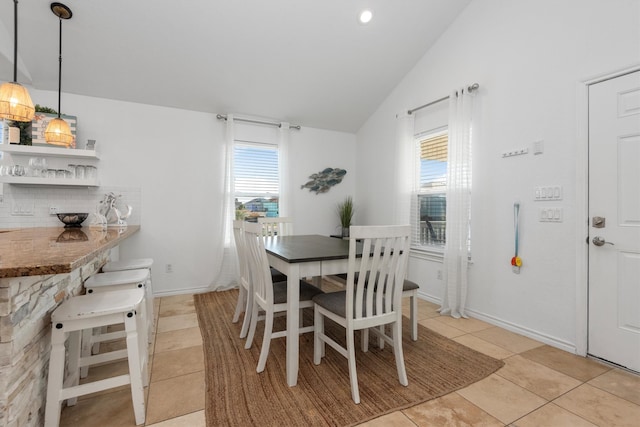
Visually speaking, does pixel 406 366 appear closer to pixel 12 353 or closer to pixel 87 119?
Answer: pixel 12 353

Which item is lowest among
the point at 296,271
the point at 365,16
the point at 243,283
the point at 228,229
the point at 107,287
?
the point at 243,283

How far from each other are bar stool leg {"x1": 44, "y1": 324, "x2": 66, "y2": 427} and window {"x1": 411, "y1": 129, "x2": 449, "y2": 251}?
332 centimetres

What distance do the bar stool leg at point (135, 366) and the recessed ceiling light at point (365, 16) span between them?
10.5ft

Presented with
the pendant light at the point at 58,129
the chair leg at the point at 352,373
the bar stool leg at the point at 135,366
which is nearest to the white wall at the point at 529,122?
the chair leg at the point at 352,373

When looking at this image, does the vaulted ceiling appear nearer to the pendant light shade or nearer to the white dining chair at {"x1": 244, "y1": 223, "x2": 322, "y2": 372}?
the pendant light shade

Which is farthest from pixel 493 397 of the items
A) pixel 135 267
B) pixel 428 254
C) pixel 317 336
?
pixel 135 267

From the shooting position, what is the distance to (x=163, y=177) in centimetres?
367

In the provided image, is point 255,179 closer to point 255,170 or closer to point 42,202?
point 255,170

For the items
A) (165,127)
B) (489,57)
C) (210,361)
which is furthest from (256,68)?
(210,361)

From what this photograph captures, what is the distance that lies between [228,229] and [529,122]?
3.44 metres

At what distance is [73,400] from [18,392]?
A: 0.61 meters

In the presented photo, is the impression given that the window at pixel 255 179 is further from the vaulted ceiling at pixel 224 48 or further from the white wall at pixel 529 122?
the white wall at pixel 529 122

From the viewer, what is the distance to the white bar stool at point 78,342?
1329 millimetres

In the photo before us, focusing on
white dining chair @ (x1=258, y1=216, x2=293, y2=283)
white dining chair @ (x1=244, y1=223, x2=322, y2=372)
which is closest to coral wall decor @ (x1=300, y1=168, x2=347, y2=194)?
white dining chair @ (x1=258, y1=216, x2=293, y2=283)
